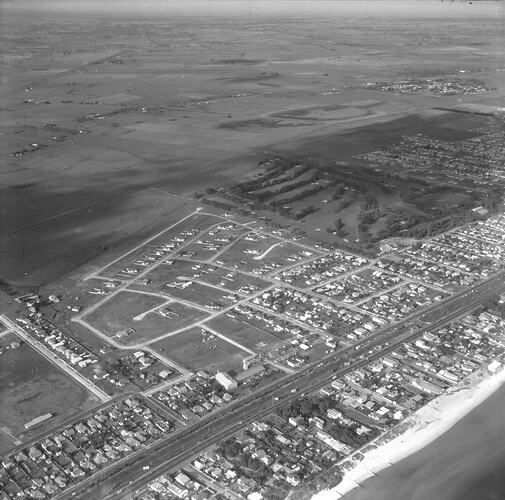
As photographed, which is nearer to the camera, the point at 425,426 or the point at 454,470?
the point at 454,470

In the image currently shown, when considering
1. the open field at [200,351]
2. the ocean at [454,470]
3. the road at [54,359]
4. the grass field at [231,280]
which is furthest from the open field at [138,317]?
the ocean at [454,470]

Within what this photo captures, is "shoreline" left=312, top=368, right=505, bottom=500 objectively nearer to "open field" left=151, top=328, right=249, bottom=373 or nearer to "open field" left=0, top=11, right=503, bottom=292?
"open field" left=151, top=328, right=249, bottom=373

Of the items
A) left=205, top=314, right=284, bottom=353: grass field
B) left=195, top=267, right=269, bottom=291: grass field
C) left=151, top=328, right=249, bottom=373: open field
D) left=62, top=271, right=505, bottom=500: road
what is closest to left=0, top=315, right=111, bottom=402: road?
left=151, top=328, right=249, bottom=373: open field

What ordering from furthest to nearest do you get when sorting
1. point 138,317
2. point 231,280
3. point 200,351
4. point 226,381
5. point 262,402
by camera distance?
point 231,280
point 138,317
point 200,351
point 226,381
point 262,402

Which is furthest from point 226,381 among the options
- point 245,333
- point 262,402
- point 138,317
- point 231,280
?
point 231,280

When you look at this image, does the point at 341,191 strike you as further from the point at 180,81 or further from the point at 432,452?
the point at 180,81

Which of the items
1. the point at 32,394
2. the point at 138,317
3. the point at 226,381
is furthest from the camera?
the point at 138,317

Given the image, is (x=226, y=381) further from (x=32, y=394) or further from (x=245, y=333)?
(x=32, y=394)
